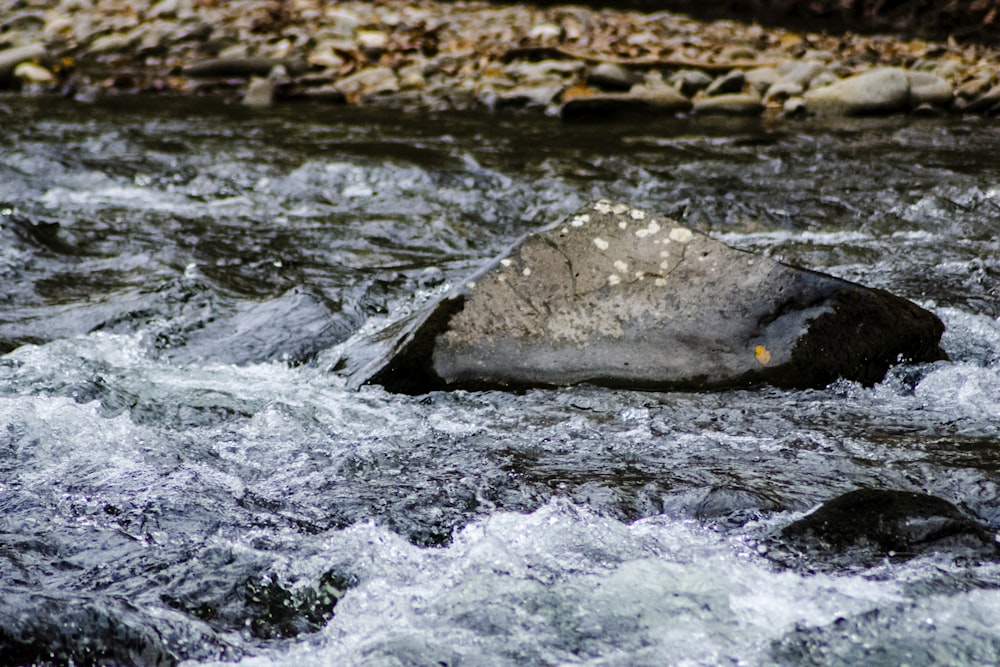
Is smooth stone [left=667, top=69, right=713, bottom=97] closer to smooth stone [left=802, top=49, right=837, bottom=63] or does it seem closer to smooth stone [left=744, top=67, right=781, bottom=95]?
smooth stone [left=744, top=67, right=781, bottom=95]

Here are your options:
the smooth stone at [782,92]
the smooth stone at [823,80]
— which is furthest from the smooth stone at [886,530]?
the smooth stone at [823,80]

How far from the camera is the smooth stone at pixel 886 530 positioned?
2.29 m

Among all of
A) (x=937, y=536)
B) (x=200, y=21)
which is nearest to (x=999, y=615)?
(x=937, y=536)

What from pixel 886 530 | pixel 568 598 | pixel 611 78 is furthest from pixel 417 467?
pixel 611 78

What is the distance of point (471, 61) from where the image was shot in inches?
450

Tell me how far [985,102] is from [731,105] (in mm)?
2261

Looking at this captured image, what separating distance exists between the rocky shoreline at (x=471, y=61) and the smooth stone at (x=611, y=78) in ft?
0.05

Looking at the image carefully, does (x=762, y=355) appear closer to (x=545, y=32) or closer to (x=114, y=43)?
(x=545, y=32)

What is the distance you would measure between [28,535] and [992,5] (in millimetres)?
14742

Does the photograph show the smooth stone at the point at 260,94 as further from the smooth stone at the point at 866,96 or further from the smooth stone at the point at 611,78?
the smooth stone at the point at 866,96

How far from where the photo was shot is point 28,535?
7.93 ft

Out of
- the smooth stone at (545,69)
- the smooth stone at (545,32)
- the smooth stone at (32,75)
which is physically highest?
the smooth stone at (545,32)

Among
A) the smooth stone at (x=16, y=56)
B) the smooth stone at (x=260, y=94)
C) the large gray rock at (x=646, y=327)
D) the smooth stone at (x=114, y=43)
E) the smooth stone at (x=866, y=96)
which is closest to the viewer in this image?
the large gray rock at (x=646, y=327)

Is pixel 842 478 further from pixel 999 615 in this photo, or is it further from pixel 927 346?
pixel 927 346
